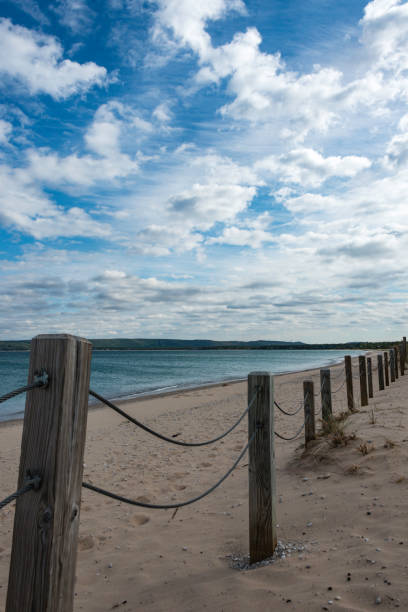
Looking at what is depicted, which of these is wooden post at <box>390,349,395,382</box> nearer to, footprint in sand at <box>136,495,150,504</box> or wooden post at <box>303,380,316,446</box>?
wooden post at <box>303,380,316,446</box>

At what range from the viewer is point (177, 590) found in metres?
3.07

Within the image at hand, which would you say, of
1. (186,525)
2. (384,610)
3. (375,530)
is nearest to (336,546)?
(375,530)

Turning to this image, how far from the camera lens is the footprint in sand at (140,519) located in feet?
15.5

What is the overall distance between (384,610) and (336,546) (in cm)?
91

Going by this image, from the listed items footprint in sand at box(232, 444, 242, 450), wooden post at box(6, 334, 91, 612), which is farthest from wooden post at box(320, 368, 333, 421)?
wooden post at box(6, 334, 91, 612)

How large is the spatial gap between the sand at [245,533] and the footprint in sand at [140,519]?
0.01m

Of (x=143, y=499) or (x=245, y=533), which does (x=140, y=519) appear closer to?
(x=143, y=499)

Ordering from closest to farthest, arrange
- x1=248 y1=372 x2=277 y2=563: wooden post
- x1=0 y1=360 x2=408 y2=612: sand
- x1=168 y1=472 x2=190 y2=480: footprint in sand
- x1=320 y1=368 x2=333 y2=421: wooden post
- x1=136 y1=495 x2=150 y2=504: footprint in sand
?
x1=0 y1=360 x2=408 y2=612: sand
x1=248 y1=372 x2=277 y2=563: wooden post
x1=136 y1=495 x2=150 y2=504: footprint in sand
x1=168 y1=472 x2=190 y2=480: footprint in sand
x1=320 y1=368 x2=333 y2=421: wooden post

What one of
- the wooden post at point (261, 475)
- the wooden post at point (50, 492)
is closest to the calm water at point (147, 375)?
the wooden post at point (261, 475)

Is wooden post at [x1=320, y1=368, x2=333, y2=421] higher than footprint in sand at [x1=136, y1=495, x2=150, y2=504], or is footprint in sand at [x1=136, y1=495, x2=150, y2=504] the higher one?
wooden post at [x1=320, y1=368, x2=333, y2=421]

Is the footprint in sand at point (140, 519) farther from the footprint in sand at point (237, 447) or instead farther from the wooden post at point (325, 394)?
the wooden post at point (325, 394)

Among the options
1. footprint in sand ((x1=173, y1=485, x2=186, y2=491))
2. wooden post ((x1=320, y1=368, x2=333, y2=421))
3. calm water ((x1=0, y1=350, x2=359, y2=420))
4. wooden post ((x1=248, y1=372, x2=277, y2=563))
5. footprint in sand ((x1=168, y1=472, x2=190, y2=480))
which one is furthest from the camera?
calm water ((x1=0, y1=350, x2=359, y2=420))

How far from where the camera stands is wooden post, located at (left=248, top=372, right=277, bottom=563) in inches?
130

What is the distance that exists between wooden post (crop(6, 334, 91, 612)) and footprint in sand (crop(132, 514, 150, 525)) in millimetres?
3308
